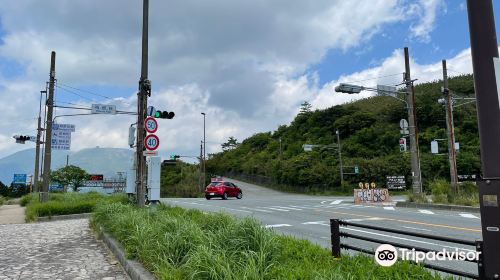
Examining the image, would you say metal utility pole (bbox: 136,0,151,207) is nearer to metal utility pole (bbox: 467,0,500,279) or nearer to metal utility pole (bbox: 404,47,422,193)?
metal utility pole (bbox: 467,0,500,279)

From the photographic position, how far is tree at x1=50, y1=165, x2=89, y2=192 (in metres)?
65.4

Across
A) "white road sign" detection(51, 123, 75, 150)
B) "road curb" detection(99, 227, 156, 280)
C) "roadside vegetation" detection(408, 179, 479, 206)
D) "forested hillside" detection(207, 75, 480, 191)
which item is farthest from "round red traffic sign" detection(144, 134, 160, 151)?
"forested hillside" detection(207, 75, 480, 191)

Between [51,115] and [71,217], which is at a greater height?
[51,115]

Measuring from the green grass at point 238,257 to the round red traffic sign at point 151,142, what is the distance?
192 inches

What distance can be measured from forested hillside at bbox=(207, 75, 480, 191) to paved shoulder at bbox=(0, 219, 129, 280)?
1795 inches

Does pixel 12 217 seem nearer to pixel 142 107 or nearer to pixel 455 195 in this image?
pixel 142 107

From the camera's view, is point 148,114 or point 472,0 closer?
point 472,0

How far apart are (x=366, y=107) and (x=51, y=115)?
69.9 meters

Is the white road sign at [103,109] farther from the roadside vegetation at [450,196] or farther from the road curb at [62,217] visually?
the roadside vegetation at [450,196]

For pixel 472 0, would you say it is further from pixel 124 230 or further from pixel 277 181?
pixel 277 181

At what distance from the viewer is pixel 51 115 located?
2058 centimetres

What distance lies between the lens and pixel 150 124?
12.7 meters

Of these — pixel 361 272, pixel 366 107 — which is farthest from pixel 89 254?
pixel 366 107

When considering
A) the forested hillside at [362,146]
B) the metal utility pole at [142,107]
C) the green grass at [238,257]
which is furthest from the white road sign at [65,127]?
the forested hillside at [362,146]
